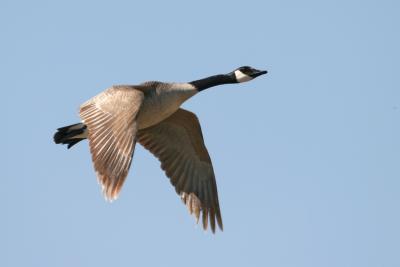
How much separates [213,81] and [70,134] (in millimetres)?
3060

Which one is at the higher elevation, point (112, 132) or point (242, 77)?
point (242, 77)

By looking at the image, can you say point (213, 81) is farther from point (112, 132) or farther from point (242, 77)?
point (112, 132)

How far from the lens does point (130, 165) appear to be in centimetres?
1210

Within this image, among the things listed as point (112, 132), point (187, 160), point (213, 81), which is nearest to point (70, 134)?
point (112, 132)

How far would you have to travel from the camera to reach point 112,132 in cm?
1259

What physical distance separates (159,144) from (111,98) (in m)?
3.06

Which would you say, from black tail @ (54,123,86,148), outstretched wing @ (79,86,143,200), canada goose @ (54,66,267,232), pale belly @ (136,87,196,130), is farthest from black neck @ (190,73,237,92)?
black tail @ (54,123,86,148)

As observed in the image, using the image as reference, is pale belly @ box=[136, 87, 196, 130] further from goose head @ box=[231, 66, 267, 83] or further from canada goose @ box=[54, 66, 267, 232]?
goose head @ box=[231, 66, 267, 83]

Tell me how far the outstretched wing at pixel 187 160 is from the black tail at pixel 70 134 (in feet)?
6.21

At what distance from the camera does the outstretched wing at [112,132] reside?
12102 mm

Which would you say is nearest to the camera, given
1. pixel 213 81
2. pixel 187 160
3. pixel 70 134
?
pixel 70 134

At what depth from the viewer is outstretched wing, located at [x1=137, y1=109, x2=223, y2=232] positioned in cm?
1602

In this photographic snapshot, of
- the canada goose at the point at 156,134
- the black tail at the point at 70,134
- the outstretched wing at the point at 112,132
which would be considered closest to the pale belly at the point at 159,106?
the canada goose at the point at 156,134

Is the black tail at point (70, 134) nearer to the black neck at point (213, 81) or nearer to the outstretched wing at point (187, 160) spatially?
the outstretched wing at point (187, 160)
